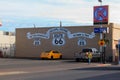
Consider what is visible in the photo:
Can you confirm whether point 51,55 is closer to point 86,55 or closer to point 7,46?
point 86,55

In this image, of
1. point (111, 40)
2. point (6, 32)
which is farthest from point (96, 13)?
point (6, 32)

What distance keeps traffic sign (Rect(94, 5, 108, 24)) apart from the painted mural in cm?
547

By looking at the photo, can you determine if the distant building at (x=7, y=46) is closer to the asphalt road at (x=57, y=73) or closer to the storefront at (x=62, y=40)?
the storefront at (x=62, y=40)

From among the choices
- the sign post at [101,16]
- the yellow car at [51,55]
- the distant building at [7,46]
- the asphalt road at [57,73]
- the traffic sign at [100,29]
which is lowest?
the asphalt road at [57,73]

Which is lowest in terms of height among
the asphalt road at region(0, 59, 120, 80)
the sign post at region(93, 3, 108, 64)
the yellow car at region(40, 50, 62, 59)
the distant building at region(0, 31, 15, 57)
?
the asphalt road at region(0, 59, 120, 80)

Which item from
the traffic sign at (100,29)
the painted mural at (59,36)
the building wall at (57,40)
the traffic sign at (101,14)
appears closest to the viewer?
the traffic sign at (101,14)

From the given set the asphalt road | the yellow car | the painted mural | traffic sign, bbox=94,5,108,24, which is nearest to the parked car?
traffic sign, bbox=94,5,108,24

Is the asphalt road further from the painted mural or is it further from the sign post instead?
the painted mural

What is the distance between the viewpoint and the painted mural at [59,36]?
210ft

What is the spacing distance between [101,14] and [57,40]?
39.6 ft

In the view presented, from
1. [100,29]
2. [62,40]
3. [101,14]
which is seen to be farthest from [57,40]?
[101,14]

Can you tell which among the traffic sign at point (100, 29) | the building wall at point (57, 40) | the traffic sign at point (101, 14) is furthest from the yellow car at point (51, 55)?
the traffic sign at point (101, 14)

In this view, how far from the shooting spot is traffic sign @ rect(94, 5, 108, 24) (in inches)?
2222

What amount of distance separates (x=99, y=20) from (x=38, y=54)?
593 inches
